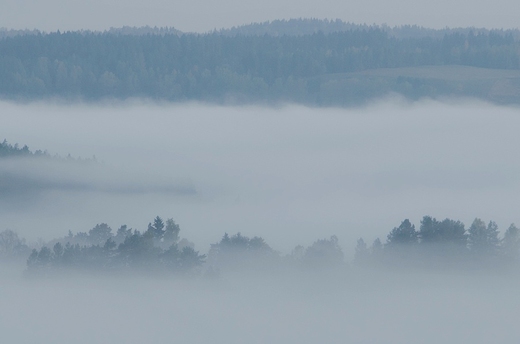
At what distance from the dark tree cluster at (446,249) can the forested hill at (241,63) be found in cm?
8024

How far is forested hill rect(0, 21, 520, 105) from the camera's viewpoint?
124 m

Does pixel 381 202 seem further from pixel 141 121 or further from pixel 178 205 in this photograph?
pixel 141 121

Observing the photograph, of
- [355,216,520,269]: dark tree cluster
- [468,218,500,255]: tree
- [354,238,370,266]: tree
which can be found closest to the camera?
[355,216,520,269]: dark tree cluster

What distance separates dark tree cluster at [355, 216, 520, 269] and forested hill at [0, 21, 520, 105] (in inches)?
3159

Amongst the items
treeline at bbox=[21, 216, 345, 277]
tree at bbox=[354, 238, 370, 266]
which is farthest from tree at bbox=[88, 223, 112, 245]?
tree at bbox=[354, 238, 370, 266]

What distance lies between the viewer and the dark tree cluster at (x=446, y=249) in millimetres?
36875

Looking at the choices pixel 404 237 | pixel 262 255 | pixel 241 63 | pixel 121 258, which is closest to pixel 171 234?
pixel 262 255

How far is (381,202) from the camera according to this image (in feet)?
266

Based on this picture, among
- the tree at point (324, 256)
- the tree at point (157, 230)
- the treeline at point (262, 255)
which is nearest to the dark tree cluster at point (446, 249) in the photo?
the treeline at point (262, 255)

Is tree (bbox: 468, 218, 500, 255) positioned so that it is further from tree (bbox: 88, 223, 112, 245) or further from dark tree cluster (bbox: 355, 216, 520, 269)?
tree (bbox: 88, 223, 112, 245)

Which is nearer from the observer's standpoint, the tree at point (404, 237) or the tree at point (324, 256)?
the tree at point (324, 256)

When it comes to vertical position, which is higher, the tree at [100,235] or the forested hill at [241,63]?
the forested hill at [241,63]

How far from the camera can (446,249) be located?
37531mm

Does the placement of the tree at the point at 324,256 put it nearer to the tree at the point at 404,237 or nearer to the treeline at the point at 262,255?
the treeline at the point at 262,255
